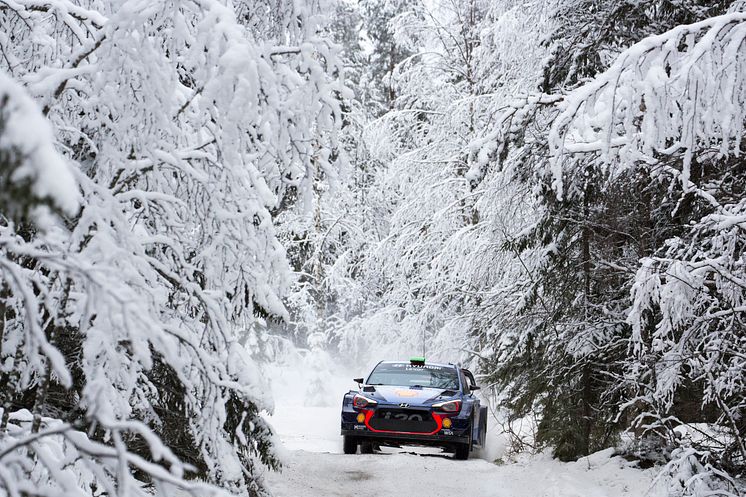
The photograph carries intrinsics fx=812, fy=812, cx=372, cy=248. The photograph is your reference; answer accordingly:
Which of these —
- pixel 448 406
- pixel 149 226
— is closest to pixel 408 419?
pixel 448 406

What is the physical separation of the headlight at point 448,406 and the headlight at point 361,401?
2.67 ft

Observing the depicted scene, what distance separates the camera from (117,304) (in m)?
2.24

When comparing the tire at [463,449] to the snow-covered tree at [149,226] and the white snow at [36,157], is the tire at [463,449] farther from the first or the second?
the white snow at [36,157]

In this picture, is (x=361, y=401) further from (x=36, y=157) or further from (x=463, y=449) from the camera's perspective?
(x=36, y=157)

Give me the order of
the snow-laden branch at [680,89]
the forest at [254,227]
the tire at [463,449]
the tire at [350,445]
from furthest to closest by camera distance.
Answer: the tire at [350,445]
the tire at [463,449]
the snow-laden branch at [680,89]
the forest at [254,227]

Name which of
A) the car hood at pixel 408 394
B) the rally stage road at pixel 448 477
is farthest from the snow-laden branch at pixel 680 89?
the car hood at pixel 408 394

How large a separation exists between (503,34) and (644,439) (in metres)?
9.83

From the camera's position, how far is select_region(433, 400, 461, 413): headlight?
409 inches

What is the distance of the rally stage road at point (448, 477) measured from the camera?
25.8 feet

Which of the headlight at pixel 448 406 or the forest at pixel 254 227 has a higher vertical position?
the forest at pixel 254 227

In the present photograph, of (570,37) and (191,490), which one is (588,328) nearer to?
(570,37)

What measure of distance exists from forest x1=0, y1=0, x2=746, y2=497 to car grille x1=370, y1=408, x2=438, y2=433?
3.86 feet

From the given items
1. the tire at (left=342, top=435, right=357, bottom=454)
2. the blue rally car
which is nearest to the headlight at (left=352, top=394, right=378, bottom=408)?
the blue rally car

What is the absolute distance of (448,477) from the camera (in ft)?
29.5
